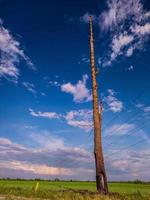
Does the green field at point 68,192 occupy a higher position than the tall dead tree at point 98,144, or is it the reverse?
the tall dead tree at point 98,144

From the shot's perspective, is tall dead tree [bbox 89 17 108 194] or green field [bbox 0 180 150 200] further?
tall dead tree [bbox 89 17 108 194]

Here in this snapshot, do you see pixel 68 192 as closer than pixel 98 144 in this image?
Yes

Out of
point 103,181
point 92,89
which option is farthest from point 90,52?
point 103,181

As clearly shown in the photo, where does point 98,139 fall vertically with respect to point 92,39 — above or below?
below

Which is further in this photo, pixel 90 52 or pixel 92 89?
pixel 90 52

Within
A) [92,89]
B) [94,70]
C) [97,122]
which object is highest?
[94,70]

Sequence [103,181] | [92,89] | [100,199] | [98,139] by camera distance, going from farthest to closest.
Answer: [92,89] < [98,139] < [103,181] < [100,199]

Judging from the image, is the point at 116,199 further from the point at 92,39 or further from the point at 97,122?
the point at 92,39

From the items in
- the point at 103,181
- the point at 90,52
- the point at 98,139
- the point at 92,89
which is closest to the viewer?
the point at 103,181

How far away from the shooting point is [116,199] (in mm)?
17969

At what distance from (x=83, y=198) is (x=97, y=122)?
7642mm

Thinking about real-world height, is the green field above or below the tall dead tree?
below

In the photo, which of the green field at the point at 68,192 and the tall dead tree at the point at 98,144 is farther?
the tall dead tree at the point at 98,144

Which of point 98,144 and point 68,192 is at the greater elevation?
point 98,144
